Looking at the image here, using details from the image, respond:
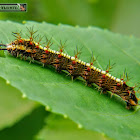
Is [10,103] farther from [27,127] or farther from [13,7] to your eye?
[13,7]

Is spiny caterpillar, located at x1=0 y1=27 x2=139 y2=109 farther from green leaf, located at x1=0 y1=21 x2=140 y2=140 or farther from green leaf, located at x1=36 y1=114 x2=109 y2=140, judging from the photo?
green leaf, located at x1=36 y1=114 x2=109 y2=140

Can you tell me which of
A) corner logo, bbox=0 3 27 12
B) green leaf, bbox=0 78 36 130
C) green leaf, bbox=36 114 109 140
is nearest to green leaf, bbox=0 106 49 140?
green leaf, bbox=36 114 109 140

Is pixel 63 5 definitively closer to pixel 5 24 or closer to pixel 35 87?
pixel 5 24

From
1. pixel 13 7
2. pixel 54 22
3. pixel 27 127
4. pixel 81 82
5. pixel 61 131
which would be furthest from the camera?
pixel 54 22

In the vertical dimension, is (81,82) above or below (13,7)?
below

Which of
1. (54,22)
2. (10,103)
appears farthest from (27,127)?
(54,22)

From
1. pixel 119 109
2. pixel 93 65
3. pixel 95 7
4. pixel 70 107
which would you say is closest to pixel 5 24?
pixel 93 65
